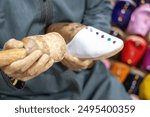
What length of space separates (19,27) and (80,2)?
0.19 meters

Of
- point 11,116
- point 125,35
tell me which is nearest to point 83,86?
point 11,116

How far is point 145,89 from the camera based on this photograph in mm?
1298

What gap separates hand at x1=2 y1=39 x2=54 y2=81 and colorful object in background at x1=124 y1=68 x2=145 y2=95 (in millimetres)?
762

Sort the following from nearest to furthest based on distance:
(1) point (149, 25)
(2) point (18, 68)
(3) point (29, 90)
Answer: (2) point (18, 68)
(3) point (29, 90)
(1) point (149, 25)

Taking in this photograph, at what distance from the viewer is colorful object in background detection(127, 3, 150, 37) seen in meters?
1.28

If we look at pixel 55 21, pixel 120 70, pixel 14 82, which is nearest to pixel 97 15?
pixel 55 21

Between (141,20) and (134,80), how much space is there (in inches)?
10.0

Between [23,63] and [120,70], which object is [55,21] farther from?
[120,70]

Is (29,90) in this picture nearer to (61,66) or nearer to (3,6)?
(61,66)

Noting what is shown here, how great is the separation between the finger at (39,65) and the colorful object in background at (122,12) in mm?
692

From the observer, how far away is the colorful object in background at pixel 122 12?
4.23 feet

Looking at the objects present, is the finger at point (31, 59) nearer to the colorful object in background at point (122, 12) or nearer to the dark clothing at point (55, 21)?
the dark clothing at point (55, 21)

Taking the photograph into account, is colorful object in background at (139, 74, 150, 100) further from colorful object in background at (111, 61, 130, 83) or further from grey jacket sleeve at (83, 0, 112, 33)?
grey jacket sleeve at (83, 0, 112, 33)

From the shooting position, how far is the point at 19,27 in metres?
0.82
